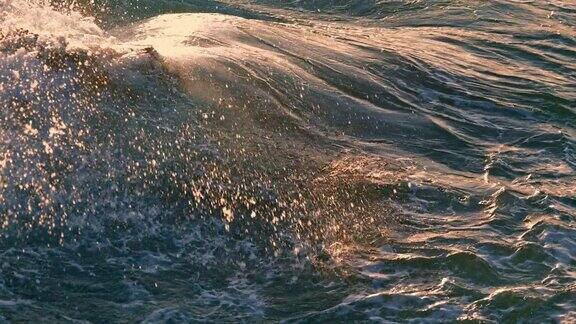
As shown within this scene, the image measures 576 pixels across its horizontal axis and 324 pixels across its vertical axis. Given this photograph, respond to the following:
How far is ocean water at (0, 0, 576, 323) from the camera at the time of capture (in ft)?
19.1

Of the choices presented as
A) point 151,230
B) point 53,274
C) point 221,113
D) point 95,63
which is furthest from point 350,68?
point 53,274

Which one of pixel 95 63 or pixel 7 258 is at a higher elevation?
pixel 95 63

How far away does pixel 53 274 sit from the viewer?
227 inches

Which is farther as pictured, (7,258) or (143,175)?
(143,175)

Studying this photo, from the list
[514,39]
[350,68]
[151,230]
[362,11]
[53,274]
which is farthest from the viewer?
[362,11]

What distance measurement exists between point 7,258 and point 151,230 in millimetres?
959

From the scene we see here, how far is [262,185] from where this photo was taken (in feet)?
22.5

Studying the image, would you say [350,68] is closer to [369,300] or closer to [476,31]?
[476,31]

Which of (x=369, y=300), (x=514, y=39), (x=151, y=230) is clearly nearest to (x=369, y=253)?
(x=369, y=300)

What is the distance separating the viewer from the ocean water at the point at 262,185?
583cm

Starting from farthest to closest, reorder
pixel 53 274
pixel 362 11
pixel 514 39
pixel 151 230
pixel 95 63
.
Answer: pixel 362 11, pixel 514 39, pixel 95 63, pixel 151 230, pixel 53 274

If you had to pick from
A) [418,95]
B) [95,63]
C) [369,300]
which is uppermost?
[95,63]

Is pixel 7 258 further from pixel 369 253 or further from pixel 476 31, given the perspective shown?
pixel 476 31

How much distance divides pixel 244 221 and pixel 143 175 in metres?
0.78
